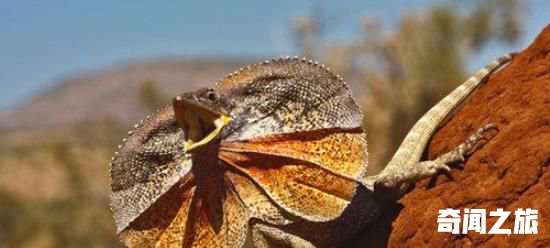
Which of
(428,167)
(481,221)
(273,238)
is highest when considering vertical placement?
(428,167)

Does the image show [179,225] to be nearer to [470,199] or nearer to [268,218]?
[268,218]

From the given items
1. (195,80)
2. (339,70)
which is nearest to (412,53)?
(339,70)

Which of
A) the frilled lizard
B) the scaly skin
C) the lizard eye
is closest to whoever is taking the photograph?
the lizard eye

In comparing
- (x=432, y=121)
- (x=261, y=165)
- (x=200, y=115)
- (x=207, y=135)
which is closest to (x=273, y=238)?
(x=261, y=165)

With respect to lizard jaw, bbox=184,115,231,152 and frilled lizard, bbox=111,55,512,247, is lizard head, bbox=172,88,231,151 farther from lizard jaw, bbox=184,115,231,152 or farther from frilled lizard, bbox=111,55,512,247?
frilled lizard, bbox=111,55,512,247

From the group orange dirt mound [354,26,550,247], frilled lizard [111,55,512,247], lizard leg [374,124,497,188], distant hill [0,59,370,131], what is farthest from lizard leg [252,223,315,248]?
distant hill [0,59,370,131]

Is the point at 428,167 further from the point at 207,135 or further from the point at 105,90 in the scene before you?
the point at 105,90

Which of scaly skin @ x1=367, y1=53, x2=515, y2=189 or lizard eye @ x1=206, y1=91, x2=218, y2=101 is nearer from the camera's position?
lizard eye @ x1=206, y1=91, x2=218, y2=101
